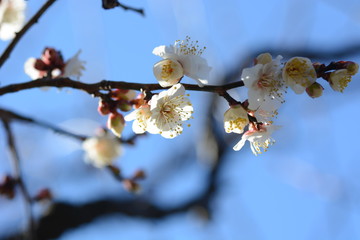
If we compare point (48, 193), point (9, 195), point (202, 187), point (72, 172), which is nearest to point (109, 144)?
point (48, 193)

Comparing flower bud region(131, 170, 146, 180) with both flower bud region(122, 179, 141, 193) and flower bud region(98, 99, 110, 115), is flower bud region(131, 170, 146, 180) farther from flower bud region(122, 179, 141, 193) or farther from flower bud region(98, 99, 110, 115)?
flower bud region(98, 99, 110, 115)

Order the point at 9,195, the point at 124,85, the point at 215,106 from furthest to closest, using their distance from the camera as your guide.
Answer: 1. the point at 215,106
2. the point at 9,195
3. the point at 124,85

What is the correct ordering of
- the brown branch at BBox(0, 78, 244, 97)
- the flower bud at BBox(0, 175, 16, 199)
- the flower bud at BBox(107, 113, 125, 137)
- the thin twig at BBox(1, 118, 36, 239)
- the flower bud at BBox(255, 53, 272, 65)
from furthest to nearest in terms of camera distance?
the flower bud at BBox(0, 175, 16, 199) < the thin twig at BBox(1, 118, 36, 239) < the flower bud at BBox(107, 113, 125, 137) < the flower bud at BBox(255, 53, 272, 65) < the brown branch at BBox(0, 78, 244, 97)

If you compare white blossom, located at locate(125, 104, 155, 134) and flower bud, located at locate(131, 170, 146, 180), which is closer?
white blossom, located at locate(125, 104, 155, 134)

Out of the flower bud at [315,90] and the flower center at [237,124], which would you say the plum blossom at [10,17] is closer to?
the flower center at [237,124]

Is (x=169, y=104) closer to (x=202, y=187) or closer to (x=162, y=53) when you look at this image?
(x=162, y=53)

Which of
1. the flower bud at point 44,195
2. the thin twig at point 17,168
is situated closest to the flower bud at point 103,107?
the thin twig at point 17,168

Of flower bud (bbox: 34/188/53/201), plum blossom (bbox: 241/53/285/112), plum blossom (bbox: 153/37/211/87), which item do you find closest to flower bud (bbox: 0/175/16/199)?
flower bud (bbox: 34/188/53/201)

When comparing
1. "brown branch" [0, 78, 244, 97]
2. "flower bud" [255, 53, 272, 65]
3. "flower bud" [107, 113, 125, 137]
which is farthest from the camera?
"flower bud" [107, 113, 125, 137]
